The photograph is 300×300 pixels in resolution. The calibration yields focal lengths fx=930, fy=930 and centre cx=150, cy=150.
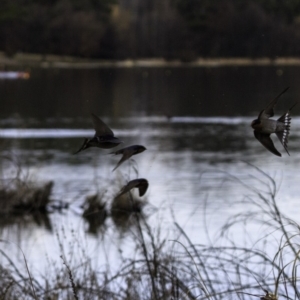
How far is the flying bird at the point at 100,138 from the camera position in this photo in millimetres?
2267

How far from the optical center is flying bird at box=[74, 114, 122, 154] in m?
2.27

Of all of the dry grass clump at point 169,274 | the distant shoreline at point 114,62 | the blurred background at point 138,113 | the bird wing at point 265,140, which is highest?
the bird wing at point 265,140

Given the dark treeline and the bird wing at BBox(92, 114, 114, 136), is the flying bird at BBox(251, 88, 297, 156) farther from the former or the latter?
the dark treeline

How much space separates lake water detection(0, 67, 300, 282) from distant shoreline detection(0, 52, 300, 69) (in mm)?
19006

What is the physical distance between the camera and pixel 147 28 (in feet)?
309

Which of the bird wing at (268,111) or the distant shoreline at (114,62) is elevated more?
the bird wing at (268,111)

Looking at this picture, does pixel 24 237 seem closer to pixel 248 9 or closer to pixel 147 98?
pixel 147 98

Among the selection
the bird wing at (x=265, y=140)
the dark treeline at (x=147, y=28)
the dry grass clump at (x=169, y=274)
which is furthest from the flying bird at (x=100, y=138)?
the dark treeline at (x=147, y=28)

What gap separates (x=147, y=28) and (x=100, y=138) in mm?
92720

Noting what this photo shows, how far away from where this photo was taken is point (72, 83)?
75.4m

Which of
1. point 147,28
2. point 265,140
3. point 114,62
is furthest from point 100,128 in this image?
point 114,62

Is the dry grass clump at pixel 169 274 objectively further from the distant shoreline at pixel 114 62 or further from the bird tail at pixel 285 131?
the distant shoreline at pixel 114 62

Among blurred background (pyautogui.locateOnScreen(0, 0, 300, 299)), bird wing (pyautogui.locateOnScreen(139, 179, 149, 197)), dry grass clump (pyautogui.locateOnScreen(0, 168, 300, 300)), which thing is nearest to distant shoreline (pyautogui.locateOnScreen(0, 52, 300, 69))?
blurred background (pyautogui.locateOnScreen(0, 0, 300, 299))

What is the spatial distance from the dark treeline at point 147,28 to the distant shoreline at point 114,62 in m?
0.89
